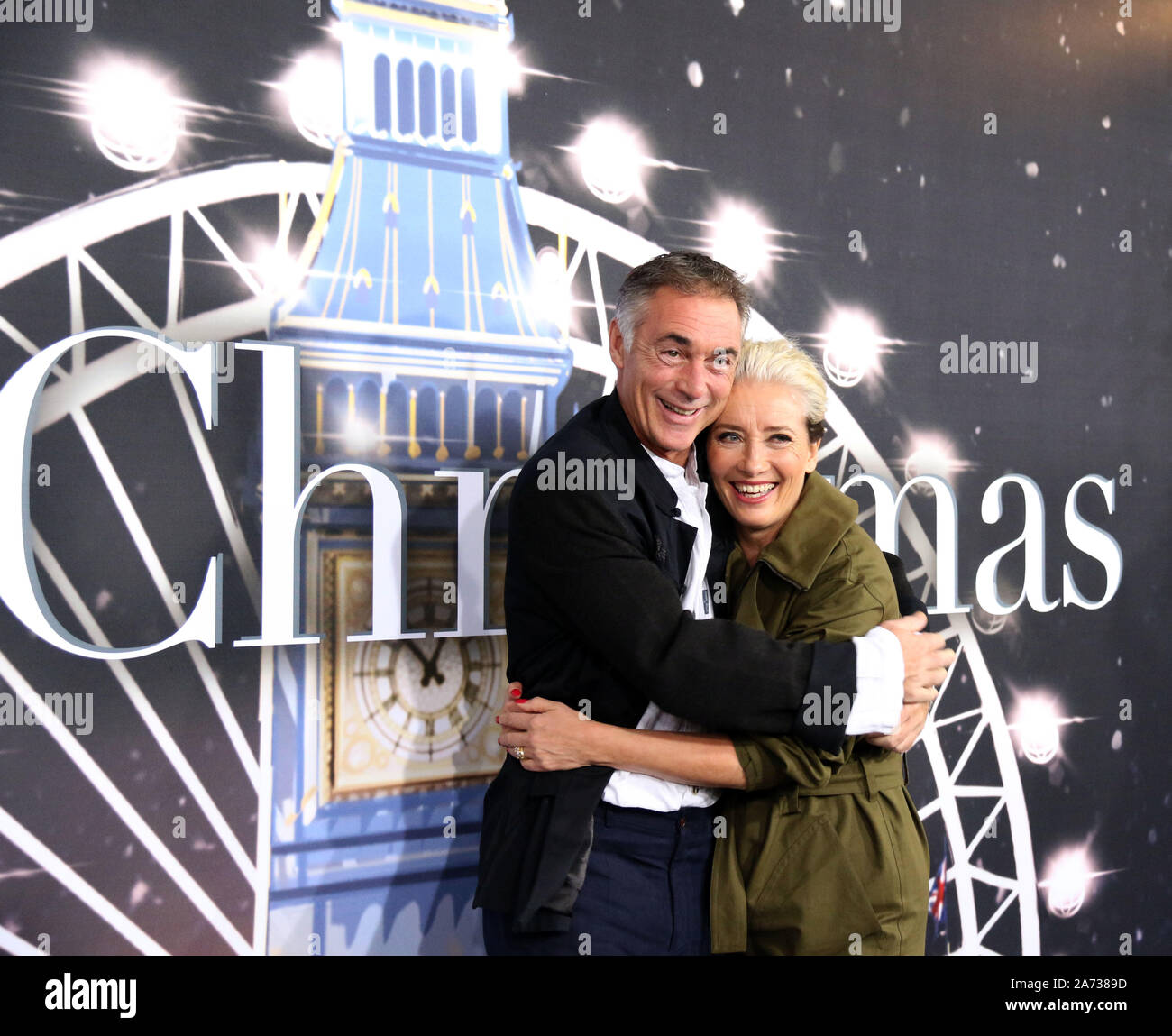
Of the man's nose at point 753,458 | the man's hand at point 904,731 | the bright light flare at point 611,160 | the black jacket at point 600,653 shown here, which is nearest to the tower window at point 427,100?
the bright light flare at point 611,160

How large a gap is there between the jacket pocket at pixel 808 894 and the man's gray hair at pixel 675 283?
1.03 m

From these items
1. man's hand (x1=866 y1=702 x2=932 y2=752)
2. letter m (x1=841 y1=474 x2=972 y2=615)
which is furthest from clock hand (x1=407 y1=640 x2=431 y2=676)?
letter m (x1=841 y1=474 x2=972 y2=615)

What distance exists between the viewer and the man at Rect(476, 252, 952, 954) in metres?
1.85

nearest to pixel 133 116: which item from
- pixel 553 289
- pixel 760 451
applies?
pixel 553 289

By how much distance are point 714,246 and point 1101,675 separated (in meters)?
2.13

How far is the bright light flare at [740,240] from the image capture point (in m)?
2.99

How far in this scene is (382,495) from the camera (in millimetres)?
2496

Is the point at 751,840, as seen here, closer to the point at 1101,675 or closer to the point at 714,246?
the point at 714,246

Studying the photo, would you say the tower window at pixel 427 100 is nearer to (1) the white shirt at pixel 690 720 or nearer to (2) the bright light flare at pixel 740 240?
(2) the bright light flare at pixel 740 240

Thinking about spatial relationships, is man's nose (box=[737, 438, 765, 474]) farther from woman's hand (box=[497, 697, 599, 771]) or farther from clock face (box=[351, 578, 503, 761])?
clock face (box=[351, 578, 503, 761])

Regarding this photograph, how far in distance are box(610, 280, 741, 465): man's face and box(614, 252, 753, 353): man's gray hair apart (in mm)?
13

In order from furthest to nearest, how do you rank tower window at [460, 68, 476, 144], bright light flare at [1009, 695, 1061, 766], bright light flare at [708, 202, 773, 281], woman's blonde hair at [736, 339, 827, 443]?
bright light flare at [1009, 695, 1061, 766], bright light flare at [708, 202, 773, 281], tower window at [460, 68, 476, 144], woman's blonde hair at [736, 339, 827, 443]

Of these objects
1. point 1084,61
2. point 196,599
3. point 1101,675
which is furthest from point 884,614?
point 1084,61

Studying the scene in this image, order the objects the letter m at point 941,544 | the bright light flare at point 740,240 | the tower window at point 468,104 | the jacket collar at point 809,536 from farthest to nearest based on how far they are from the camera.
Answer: the letter m at point 941,544, the bright light flare at point 740,240, the tower window at point 468,104, the jacket collar at point 809,536
